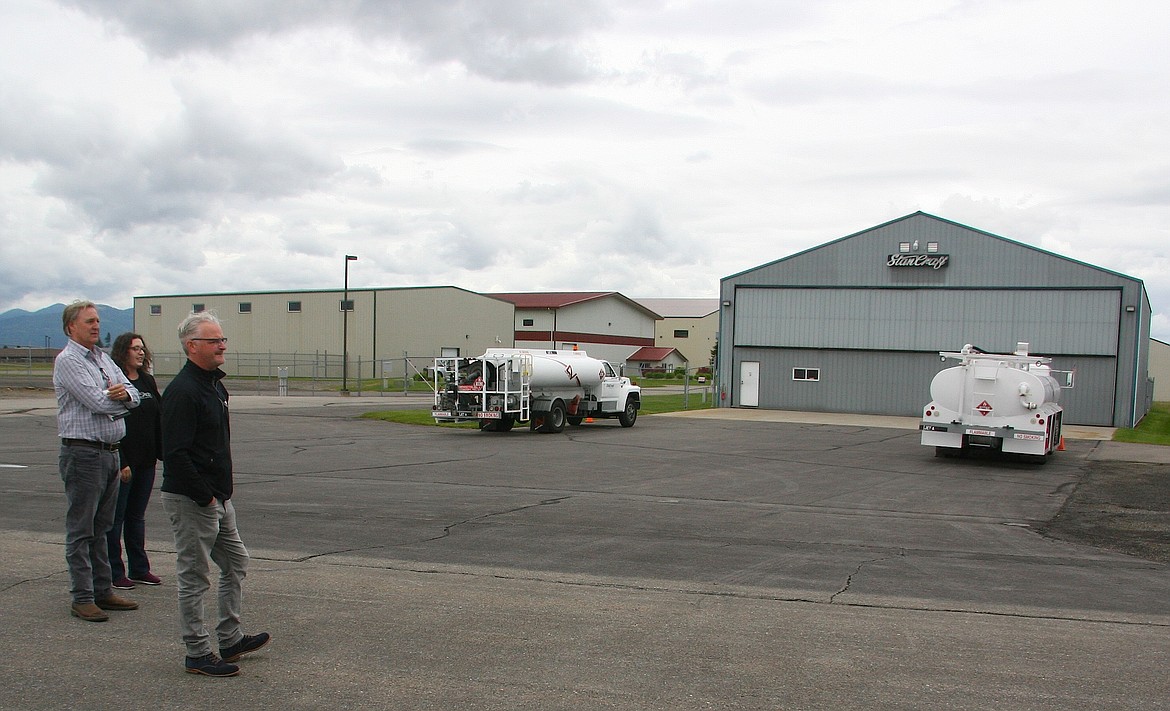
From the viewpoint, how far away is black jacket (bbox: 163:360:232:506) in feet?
16.6

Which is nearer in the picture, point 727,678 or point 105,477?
point 727,678

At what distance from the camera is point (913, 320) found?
124 ft

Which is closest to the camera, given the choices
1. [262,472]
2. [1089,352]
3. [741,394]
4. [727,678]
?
[727,678]

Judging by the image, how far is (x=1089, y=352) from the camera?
3494cm

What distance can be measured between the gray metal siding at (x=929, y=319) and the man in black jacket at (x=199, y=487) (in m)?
35.7

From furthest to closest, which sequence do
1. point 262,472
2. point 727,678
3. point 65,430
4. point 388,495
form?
point 262,472, point 388,495, point 65,430, point 727,678

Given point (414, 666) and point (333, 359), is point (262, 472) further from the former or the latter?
point (333, 359)

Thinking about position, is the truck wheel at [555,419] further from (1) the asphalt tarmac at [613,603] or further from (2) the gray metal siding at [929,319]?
(2) the gray metal siding at [929,319]

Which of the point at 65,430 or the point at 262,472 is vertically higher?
the point at 65,430

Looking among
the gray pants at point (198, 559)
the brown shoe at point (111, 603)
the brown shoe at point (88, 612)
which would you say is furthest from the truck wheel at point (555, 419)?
the gray pants at point (198, 559)

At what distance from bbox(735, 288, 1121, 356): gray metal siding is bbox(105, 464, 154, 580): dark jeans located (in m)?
34.6

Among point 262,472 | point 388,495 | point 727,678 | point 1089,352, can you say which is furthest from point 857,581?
point 1089,352

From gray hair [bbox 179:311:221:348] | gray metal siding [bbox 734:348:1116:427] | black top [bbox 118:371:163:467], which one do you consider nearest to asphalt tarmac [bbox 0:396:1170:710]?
black top [bbox 118:371:163:467]

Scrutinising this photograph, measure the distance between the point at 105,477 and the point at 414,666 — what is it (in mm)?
2623
